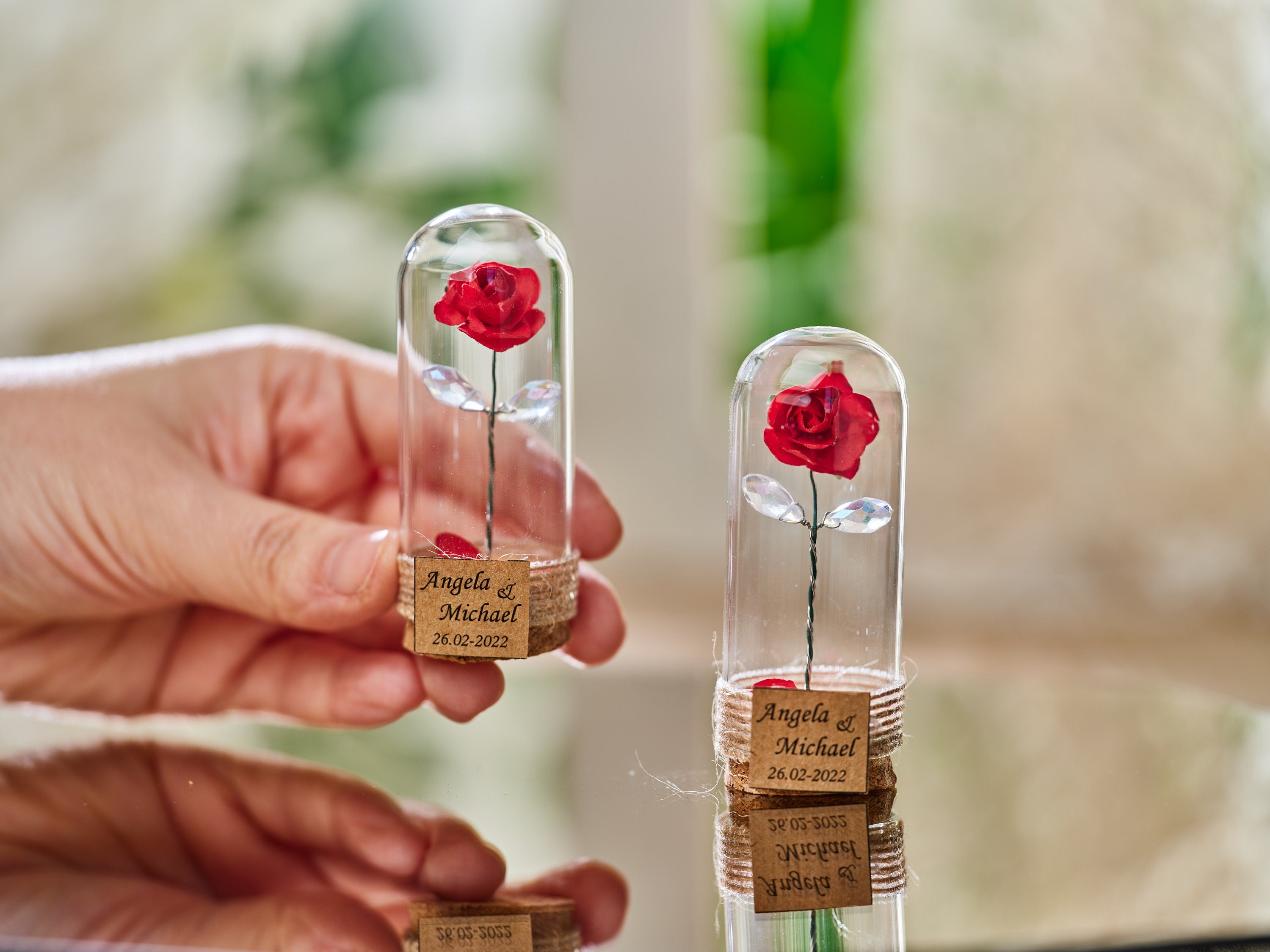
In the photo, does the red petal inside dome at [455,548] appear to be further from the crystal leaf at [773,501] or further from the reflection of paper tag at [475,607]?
the crystal leaf at [773,501]

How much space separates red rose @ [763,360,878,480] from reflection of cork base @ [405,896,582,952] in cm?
36

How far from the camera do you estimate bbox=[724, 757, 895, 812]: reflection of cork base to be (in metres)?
0.86

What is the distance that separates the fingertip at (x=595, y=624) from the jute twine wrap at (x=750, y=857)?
14.2 inches

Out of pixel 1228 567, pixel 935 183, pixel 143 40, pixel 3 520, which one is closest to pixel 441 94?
pixel 143 40

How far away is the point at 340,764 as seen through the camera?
98 centimetres

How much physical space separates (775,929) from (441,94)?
2.25 meters

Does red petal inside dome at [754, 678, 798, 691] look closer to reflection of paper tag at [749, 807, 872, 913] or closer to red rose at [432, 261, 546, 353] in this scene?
reflection of paper tag at [749, 807, 872, 913]

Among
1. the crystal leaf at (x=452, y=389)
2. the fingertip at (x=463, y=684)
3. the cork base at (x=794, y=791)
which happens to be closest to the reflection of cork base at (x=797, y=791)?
the cork base at (x=794, y=791)

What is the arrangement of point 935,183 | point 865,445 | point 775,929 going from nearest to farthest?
point 775,929, point 865,445, point 935,183

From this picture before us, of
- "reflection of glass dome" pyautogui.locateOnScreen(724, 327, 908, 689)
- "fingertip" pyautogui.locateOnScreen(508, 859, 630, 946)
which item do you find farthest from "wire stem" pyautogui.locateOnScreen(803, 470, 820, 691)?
"fingertip" pyautogui.locateOnScreen(508, 859, 630, 946)

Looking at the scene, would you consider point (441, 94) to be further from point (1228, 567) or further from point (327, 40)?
point (1228, 567)

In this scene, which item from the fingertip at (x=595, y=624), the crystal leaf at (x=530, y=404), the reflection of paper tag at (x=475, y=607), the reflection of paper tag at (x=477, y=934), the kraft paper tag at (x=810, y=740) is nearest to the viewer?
the reflection of paper tag at (x=477, y=934)

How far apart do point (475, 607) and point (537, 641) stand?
64 mm

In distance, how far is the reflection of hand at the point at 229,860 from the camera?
66cm
